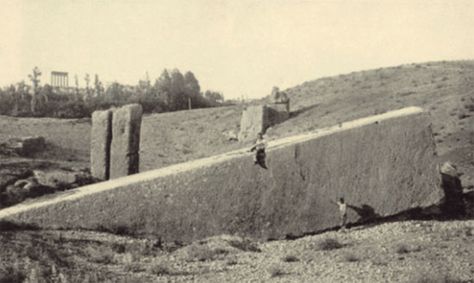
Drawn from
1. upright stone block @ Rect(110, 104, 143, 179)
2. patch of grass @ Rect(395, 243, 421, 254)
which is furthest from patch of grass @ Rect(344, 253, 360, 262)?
upright stone block @ Rect(110, 104, 143, 179)

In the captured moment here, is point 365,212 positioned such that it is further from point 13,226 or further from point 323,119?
point 323,119

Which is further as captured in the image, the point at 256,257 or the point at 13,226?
the point at 13,226

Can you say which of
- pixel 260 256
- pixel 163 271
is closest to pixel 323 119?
pixel 260 256

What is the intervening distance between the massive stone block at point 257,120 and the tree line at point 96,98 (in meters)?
13.1

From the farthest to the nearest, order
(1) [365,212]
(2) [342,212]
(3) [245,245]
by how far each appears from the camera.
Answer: (1) [365,212] < (2) [342,212] < (3) [245,245]

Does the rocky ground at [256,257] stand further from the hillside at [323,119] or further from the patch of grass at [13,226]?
the hillside at [323,119]

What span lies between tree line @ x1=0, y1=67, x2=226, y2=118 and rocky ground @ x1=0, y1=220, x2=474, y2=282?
2711 cm

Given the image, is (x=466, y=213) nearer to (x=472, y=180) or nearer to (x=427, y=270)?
(x=472, y=180)

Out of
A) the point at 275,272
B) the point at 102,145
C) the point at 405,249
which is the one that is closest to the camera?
the point at 275,272

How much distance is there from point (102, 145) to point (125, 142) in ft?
1.90

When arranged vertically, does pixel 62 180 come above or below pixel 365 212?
above

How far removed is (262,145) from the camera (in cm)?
999

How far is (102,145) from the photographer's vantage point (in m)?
12.8

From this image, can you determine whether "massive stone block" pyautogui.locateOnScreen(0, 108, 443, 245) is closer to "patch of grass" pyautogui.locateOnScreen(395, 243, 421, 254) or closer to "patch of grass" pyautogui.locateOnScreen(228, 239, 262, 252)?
"patch of grass" pyautogui.locateOnScreen(228, 239, 262, 252)
